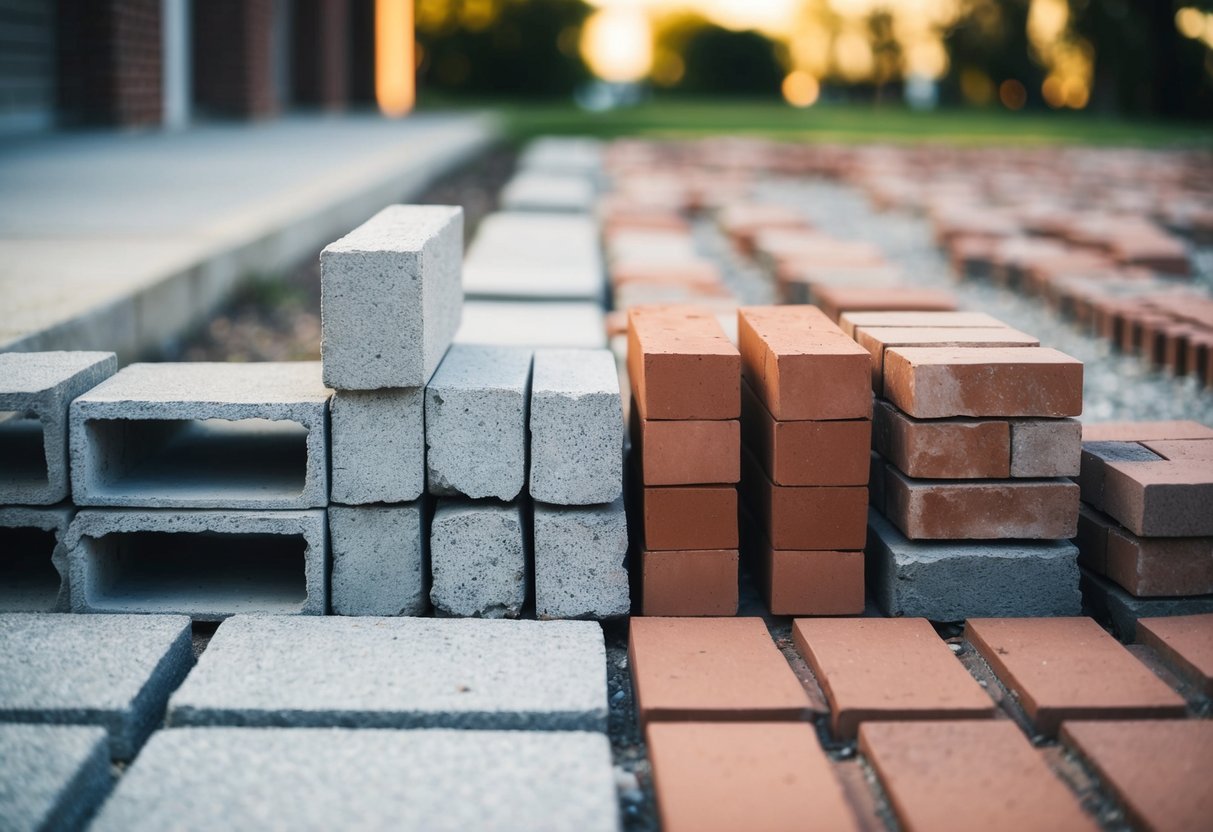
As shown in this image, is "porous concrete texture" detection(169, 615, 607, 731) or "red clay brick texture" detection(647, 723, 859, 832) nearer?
"red clay brick texture" detection(647, 723, 859, 832)

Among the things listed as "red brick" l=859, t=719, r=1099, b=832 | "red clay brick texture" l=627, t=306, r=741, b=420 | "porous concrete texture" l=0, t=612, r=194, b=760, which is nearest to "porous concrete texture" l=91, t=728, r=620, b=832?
"porous concrete texture" l=0, t=612, r=194, b=760

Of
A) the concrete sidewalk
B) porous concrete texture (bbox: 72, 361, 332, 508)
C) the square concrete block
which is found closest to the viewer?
the square concrete block

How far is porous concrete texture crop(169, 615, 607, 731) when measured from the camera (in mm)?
2180

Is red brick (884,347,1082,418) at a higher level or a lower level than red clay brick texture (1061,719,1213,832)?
higher

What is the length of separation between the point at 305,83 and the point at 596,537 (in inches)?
744

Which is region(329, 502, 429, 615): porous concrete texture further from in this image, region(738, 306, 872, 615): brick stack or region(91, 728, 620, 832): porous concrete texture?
region(738, 306, 872, 615): brick stack

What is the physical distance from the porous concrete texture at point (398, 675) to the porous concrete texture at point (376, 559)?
17 cm

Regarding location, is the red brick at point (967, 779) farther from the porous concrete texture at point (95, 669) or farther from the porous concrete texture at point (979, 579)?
the porous concrete texture at point (95, 669)

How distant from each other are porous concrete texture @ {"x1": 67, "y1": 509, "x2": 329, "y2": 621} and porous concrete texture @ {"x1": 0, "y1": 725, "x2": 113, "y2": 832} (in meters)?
0.70

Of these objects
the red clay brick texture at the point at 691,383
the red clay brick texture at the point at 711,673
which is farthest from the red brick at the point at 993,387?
the red clay brick texture at the point at 711,673

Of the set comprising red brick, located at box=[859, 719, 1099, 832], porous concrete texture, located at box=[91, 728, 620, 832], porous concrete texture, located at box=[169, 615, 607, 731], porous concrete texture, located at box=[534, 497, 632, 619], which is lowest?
red brick, located at box=[859, 719, 1099, 832]

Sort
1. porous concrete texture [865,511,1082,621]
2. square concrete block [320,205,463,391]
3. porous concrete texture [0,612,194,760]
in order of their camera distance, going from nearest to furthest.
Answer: porous concrete texture [0,612,194,760] < square concrete block [320,205,463,391] < porous concrete texture [865,511,1082,621]

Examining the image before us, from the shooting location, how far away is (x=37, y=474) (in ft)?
9.32

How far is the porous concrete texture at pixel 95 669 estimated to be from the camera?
7.06 ft
